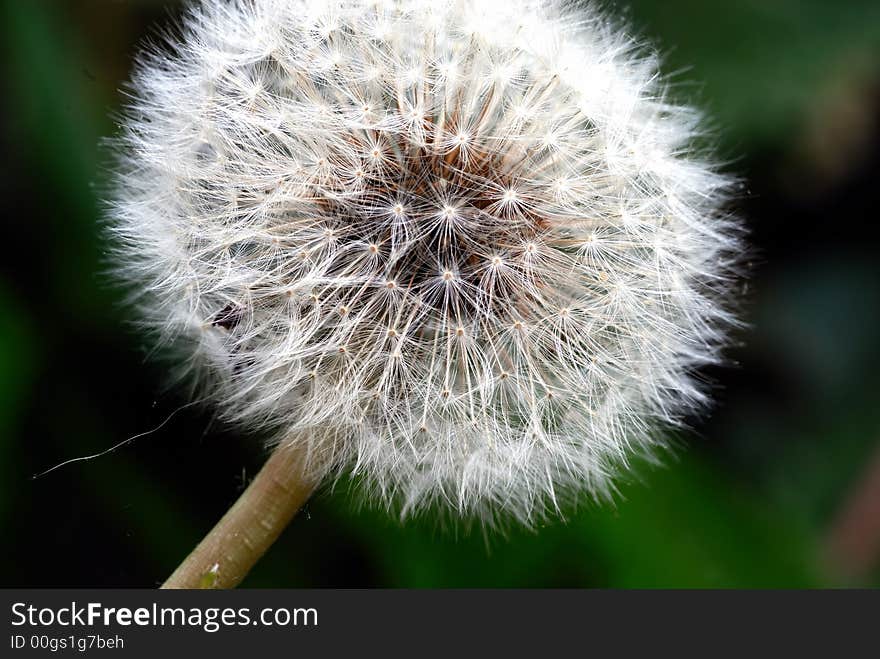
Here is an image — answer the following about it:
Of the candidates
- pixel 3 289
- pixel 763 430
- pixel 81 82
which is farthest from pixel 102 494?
pixel 763 430

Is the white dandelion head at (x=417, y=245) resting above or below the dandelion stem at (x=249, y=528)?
above

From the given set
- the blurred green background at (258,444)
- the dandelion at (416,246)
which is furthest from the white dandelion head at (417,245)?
the blurred green background at (258,444)

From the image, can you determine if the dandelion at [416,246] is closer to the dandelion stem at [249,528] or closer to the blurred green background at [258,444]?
the dandelion stem at [249,528]

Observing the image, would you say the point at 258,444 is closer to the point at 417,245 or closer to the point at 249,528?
the point at 249,528

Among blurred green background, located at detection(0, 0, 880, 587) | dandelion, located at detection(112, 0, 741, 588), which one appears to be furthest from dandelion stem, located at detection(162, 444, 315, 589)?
blurred green background, located at detection(0, 0, 880, 587)

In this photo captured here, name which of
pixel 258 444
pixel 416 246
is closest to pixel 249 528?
pixel 416 246
